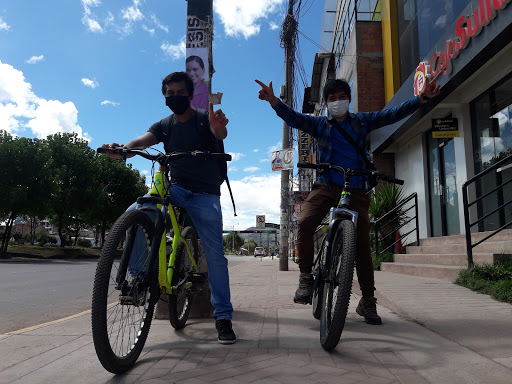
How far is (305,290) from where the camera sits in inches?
125

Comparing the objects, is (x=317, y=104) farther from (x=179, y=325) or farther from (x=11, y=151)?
(x=179, y=325)

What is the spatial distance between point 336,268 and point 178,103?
64.1 inches

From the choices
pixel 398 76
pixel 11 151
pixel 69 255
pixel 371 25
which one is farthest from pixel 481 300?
pixel 69 255

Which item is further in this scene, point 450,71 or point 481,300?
point 450,71

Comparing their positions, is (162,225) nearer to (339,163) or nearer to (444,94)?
(339,163)

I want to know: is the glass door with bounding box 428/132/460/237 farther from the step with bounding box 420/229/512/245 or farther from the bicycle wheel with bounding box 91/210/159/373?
the bicycle wheel with bounding box 91/210/159/373

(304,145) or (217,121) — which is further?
(304,145)

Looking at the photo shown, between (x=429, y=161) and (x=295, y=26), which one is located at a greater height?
(x=295, y=26)

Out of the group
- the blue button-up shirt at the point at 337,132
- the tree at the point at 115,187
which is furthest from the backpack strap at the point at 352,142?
the tree at the point at 115,187

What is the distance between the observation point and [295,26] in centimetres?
1599

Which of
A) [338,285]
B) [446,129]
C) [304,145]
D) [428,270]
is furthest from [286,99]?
[304,145]

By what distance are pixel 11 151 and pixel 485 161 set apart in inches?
1026

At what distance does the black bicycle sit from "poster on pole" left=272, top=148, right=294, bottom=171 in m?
9.72

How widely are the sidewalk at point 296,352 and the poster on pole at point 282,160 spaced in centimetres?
947
